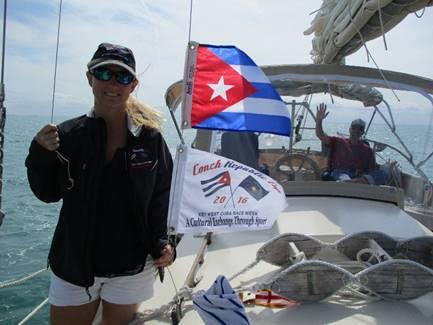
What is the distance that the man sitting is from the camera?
13.9ft

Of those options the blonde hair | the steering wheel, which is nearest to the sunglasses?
the blonde hair

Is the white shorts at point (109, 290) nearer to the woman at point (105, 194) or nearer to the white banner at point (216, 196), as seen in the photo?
the woman at point (105, 194)

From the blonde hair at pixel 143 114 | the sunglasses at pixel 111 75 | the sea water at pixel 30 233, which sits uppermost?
the sunglasses at pixel 111 75

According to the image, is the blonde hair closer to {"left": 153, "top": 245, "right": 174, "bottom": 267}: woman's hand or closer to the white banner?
the white banner

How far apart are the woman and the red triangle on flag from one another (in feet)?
0.88

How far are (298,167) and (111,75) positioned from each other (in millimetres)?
2842

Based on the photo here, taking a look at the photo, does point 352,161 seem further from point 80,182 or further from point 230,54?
point 80,182

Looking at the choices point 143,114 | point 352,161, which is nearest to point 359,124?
point 352,161

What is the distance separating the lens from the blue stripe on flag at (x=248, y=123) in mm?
2107

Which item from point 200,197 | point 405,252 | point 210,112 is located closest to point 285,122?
point 210,112

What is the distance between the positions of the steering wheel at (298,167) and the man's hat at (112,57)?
264cm

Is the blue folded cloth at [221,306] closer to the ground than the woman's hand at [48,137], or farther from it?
closer to the ground

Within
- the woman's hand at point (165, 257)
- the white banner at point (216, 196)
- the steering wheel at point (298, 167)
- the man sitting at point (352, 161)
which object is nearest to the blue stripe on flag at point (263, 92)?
the white banner at point (216, 196)

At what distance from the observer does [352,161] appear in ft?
14.0
